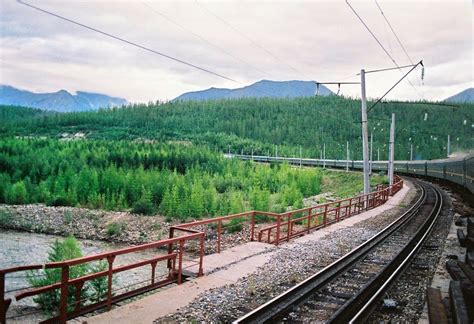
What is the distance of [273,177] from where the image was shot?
5197 cm

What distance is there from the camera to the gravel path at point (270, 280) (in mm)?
8883

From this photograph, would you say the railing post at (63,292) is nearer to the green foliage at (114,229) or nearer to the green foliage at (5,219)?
the green foliage at (114,229)

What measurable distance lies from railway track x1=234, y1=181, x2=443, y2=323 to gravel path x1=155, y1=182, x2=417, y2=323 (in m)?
0.56

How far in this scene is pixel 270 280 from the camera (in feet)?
37.8

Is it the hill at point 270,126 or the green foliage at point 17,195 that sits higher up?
the hill at point 270,126

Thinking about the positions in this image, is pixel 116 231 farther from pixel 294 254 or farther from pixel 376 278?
pixel 376 278

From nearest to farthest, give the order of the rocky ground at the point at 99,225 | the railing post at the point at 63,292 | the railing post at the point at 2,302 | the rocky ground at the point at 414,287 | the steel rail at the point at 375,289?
the railing post at the point at 2,302, the railing post at the point at 63,292, the steel rail at the point at 375,289, the rocky ground at the point at 414,287, the rocky ground at the point at 99,225

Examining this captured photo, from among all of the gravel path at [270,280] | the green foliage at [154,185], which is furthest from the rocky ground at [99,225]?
the gravel path at [270,280]

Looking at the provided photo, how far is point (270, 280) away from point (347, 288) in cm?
197

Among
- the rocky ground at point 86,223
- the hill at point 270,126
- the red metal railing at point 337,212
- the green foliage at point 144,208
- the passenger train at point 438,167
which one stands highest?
the hill at point 270,126

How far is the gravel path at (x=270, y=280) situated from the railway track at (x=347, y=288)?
560mm

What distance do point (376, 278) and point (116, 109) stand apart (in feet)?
637

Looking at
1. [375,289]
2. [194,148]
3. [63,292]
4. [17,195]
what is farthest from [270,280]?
[194,148]

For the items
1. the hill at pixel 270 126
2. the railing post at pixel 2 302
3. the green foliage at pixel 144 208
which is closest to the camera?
the railing post at pixel 2 302
